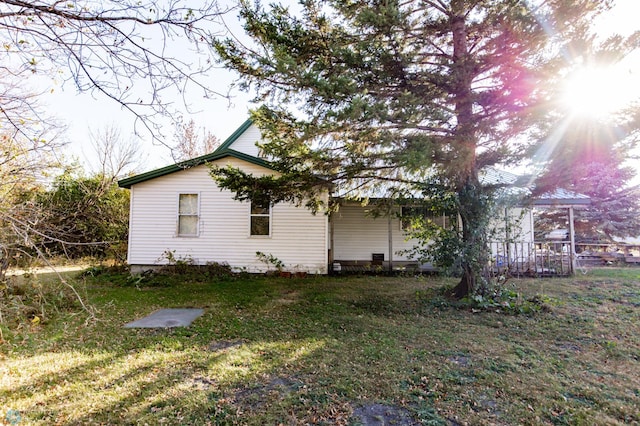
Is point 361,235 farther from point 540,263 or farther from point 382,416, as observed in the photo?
point 382,416

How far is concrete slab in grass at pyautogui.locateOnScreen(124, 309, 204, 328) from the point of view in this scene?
5551mm

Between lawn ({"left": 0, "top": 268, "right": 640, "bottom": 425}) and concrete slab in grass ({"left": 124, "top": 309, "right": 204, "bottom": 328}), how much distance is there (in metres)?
0.25

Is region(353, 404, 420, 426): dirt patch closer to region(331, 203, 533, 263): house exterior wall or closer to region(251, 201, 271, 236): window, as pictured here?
region(251, 201, 271, 236): window

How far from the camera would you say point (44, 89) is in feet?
11.8

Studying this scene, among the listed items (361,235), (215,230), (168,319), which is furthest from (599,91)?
(215,230)

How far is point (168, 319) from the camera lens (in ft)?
19.4

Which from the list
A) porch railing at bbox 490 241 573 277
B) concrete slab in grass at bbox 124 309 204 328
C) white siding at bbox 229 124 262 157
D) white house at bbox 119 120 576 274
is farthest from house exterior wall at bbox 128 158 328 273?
porch railing at bbox 490 241 573 277

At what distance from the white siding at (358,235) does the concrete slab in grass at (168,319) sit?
7.25 m

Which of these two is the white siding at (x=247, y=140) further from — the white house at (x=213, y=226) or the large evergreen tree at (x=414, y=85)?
the large evergreen tree at (x=414, y=85)

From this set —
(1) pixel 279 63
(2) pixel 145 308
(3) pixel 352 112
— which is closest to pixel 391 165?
(3) pixel 352 112

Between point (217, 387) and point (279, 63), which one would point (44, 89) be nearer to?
point (279, 63)

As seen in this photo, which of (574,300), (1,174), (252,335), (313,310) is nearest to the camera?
(1,174)

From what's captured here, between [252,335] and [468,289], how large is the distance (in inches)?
185

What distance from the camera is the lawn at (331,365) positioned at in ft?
9.76
